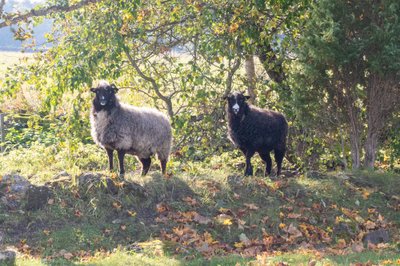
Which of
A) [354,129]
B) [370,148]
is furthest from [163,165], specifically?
[370,148]

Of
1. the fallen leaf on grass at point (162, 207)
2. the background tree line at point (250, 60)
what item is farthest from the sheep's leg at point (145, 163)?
the fallen leaf on grass at point (162, 207)

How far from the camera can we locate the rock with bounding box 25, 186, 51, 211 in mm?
11109

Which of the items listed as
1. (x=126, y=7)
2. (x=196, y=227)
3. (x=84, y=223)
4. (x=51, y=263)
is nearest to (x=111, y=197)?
(x=84, y=223)

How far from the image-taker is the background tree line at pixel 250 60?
12828mm

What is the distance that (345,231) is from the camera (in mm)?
11492

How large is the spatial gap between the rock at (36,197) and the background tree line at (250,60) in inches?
89.9

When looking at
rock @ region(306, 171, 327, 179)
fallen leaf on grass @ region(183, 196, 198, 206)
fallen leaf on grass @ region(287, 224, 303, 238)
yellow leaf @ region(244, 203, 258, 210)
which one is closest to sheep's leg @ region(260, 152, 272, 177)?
rock @ region(306, 171, 327, 179)

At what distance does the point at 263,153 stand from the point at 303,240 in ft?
13.0

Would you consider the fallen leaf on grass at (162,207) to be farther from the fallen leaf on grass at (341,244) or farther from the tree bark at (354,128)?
the tree bark at (354,128)

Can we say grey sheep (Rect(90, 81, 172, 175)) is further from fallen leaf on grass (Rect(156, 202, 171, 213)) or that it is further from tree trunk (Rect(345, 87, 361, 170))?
tree trunk (Rect(345, 87, 361, 170))

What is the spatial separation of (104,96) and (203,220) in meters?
3.31

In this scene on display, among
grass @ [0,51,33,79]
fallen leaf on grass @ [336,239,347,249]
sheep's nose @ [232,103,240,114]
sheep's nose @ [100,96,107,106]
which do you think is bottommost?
→ fallen leaf on grass @ [336,239,347,249]

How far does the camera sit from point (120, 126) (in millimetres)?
12852

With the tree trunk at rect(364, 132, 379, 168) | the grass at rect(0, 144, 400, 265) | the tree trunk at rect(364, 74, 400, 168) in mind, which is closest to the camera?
the grass at rect(0, 144, 400, 265)
